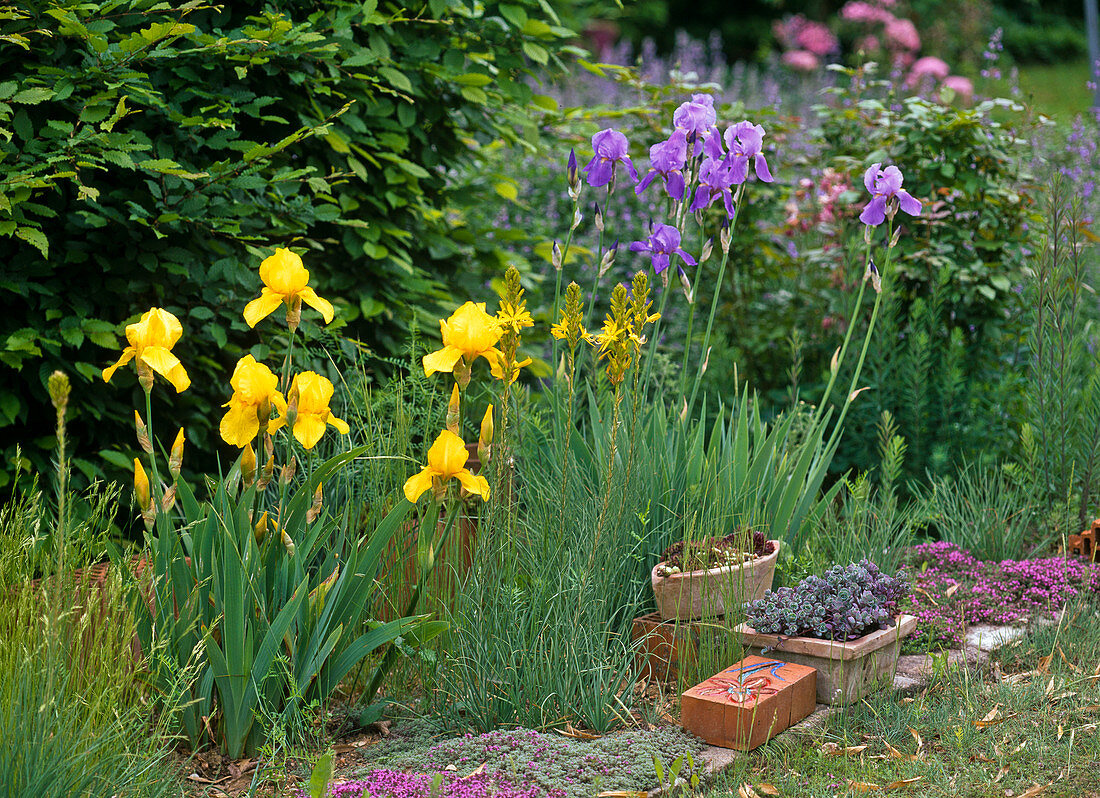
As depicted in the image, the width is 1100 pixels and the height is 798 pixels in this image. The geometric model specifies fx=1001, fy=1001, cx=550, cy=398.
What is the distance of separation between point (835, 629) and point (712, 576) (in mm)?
338

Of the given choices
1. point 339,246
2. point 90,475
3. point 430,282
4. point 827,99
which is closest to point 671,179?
point 430,282

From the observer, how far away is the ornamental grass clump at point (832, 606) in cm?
257

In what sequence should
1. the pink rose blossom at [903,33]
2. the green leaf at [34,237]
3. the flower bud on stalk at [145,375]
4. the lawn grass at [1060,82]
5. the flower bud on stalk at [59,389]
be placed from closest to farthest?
the flower bud on stalk at [59,389], the flower bud on stalk at [145,375], the green leaf at [34,237], the pink rose blossom at [903,33], the lawn grass at [1060,82]

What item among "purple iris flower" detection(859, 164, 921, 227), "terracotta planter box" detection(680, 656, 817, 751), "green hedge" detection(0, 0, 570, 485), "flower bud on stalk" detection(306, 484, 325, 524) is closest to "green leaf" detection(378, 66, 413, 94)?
"green hedge" detection(0, 0, 570, 485)

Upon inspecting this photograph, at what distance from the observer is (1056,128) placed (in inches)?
270

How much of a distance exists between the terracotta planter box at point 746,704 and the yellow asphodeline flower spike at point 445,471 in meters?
0.71

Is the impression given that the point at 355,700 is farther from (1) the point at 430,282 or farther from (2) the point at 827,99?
(2) the point at 827,99

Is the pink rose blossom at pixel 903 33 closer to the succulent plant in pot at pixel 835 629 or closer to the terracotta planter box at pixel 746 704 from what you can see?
the succulent plant in pot at pixel 835 629

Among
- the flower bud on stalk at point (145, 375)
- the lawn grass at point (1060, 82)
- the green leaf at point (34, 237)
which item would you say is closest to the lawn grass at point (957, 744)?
the flower bud on stalk at point (145, 375)

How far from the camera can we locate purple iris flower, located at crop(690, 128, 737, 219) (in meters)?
2.98

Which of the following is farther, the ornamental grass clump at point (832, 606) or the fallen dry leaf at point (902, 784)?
the ornamental grass clump at point (832, 606)

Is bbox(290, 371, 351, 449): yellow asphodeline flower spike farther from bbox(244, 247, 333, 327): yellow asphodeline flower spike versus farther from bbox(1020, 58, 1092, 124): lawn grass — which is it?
bbox(1020, 58, 1092, 124): lawn grass

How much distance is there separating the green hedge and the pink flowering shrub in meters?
2.07

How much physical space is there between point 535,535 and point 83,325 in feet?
4.89
